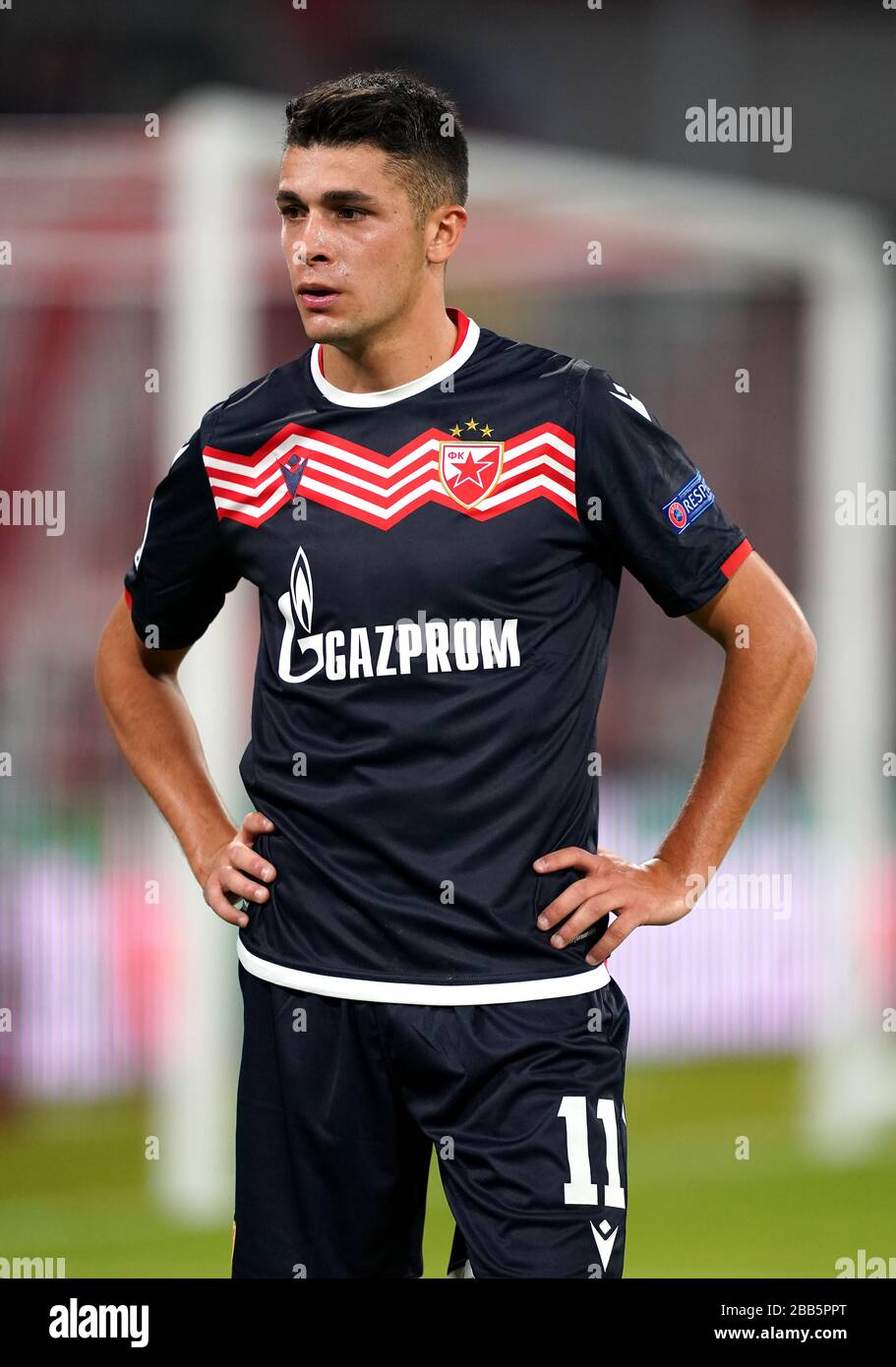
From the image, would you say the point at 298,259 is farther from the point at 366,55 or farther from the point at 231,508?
the point at 366,55

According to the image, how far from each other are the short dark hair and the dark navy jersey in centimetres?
20

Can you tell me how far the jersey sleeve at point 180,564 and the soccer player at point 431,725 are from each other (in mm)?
72

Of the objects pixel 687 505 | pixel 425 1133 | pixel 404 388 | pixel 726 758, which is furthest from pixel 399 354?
pixel 425 1133

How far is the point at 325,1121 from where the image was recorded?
2043 millimetres

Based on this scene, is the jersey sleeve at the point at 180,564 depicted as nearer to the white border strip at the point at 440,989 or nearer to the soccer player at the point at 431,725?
the soccer player at the point at 431,725

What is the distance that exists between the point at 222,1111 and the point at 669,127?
28.0ft

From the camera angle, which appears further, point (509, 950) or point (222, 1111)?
point (222, 1111)

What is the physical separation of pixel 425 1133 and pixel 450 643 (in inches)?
21.8

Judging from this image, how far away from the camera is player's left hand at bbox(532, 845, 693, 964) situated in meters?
2.02

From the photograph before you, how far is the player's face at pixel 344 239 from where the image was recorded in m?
2.02

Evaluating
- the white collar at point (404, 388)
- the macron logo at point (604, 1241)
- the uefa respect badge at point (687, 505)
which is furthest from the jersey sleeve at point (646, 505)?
the macron logo at point (604, 1241)

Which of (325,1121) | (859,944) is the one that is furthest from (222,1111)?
(325,1121)

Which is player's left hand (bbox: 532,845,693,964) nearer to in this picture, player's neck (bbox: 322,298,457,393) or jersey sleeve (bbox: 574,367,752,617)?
jersey sleeve (bbox: 574,367,752,617)

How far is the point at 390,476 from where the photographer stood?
2061mm
